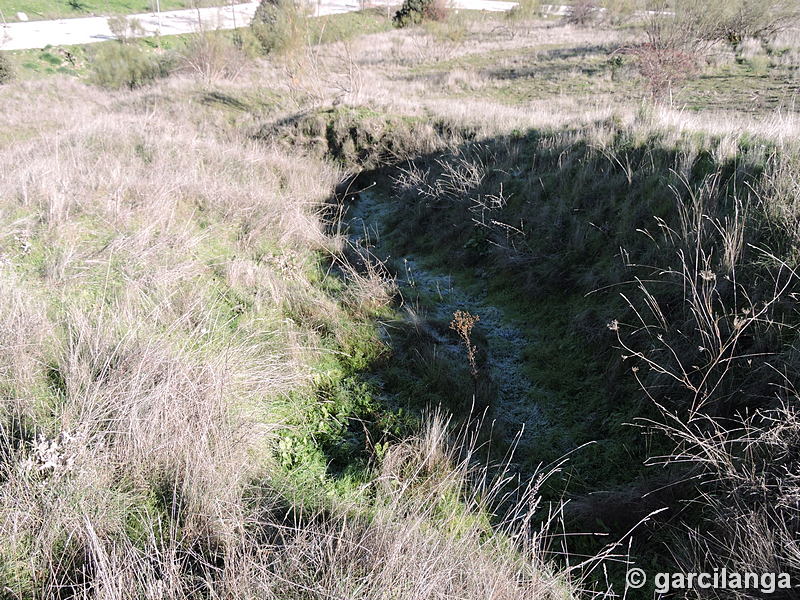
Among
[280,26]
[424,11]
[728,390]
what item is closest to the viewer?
[728,390]

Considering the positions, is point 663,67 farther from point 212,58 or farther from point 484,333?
point 212,58

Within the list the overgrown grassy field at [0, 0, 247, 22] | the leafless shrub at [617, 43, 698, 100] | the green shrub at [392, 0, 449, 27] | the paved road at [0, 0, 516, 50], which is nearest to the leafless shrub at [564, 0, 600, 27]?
the green shrub at [392, 0, 449, 27]

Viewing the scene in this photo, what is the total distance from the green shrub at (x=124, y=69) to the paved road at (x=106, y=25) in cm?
466

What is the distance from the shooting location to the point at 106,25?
3897 centimetres

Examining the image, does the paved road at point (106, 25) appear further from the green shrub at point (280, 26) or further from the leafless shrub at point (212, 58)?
the leafless shrub at point (212, 58)

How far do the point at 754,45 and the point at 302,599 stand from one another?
2162 cm

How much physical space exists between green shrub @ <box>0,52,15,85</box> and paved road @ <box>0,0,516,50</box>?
Result: 8651 millimetres

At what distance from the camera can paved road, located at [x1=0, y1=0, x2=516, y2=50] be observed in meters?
32.8

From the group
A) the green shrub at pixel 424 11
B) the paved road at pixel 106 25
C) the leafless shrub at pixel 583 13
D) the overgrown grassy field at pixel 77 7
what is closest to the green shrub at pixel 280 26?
the paved road at pixel 106 25

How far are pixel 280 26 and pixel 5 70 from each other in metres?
14.6

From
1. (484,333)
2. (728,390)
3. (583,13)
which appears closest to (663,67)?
(484,333)

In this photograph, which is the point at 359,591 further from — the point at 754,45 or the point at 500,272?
the point at 754,45

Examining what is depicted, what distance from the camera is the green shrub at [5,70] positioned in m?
24.3

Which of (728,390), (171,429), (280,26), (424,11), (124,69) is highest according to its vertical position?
(424,11)
